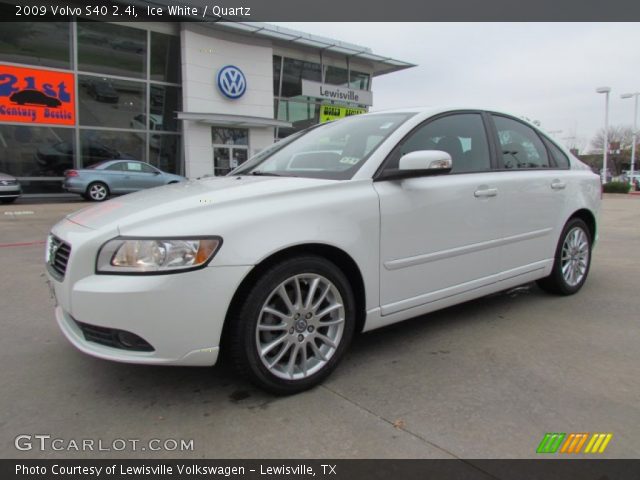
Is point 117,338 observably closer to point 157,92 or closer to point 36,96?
point 36,96

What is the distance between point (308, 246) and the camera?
8.60ft

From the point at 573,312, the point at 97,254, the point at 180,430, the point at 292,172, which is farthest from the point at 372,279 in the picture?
the point at 573,312

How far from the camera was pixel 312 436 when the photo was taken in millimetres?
2248

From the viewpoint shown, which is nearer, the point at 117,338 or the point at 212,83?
the point at 117,338

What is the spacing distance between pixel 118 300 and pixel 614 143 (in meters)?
78.8

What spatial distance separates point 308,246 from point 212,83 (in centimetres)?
1840

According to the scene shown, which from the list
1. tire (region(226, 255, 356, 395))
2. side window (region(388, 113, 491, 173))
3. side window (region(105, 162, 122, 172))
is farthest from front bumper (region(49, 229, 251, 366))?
side window (region(105, 162, 122, 172))

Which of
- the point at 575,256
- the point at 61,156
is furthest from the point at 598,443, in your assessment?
the point at 61,156

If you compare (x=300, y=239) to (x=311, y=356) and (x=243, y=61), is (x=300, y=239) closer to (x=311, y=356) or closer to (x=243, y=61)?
(x=311, y=356)

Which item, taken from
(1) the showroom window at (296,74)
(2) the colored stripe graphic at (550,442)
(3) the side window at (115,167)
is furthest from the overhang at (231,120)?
(2) the colored stripe graphic at (550,442)

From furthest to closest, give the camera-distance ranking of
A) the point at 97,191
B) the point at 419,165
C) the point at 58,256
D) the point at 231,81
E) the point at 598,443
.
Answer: the point at 231,81 → the point at 97,191 → the point at 419,165 → the point at 58,256 → the point at 598,443

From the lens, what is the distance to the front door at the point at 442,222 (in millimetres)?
2963

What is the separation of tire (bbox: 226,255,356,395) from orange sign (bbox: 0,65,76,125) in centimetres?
1718

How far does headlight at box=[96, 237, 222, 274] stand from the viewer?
226 centimetres
